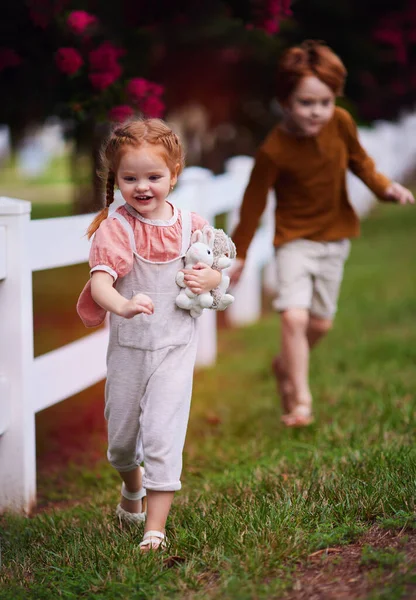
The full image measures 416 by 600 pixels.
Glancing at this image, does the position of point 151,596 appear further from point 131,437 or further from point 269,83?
point 269,83

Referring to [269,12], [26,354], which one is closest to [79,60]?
[269,12]

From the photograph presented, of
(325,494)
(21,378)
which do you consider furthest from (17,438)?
(325,494)

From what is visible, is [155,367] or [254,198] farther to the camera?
[254,198]

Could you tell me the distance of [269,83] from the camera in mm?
10133

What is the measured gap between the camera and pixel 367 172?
191 inches

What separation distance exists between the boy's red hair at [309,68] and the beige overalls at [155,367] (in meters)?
1.74

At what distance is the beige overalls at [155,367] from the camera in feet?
10.0

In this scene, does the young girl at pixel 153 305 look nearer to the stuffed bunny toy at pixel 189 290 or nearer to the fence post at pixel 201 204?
the stuffed bunny toy at pixel 189 290

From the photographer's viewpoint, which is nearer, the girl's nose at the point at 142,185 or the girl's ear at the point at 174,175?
the girl's nose at the point at 142,185

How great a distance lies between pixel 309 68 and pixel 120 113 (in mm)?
990

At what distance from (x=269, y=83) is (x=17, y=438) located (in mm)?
7135

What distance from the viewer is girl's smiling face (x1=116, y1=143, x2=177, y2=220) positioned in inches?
118

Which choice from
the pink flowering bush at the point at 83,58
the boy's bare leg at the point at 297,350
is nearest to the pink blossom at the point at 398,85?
the pink flowering bush at the point at 83,58

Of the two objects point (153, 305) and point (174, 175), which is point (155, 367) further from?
point (174, 175)
